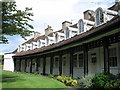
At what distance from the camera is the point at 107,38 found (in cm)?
1138

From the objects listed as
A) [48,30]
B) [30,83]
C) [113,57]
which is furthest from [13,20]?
[48,30]

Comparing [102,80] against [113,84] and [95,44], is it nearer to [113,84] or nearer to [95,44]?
[113,84]

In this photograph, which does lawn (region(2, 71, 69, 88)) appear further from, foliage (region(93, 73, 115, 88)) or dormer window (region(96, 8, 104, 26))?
dormer window (region(96, 8, 104, 26))

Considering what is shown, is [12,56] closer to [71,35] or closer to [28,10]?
[71,35]

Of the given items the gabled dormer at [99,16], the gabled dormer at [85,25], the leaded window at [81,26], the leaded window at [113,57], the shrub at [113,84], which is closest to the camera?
the shrub at [113,84]

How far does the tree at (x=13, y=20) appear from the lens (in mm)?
12767

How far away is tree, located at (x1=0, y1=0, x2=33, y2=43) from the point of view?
12.8m

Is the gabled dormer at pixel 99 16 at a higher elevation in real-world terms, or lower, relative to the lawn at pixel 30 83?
higher

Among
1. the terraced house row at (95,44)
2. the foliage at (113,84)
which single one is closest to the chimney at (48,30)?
the terraced house row at (95,44)

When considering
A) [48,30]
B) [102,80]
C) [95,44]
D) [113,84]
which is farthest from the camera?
[48,30]

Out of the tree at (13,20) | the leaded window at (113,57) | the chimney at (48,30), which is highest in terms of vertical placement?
the chimney at (48,30)

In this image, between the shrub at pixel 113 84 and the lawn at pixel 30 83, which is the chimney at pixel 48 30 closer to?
the lawn at pixel 30 83

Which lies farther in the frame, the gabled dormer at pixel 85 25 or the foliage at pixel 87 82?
the gabled dormer at pixel 85 25

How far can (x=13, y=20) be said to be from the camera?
13.5m
